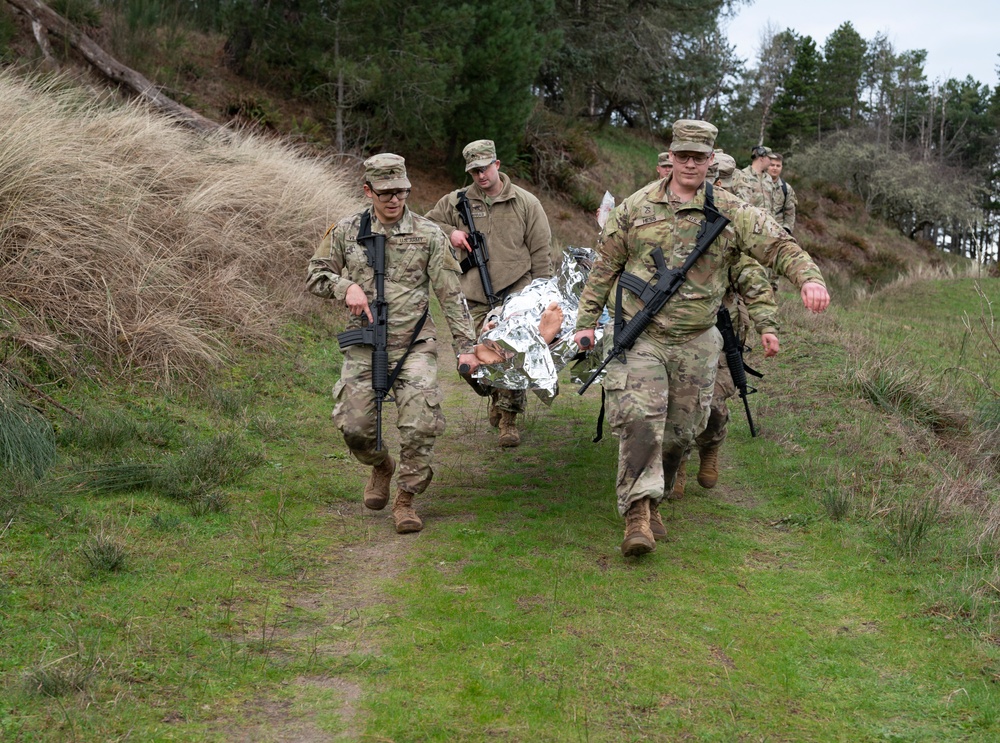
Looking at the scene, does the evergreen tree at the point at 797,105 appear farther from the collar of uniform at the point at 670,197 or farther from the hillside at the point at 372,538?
the collar of uniform at the point at 670,197

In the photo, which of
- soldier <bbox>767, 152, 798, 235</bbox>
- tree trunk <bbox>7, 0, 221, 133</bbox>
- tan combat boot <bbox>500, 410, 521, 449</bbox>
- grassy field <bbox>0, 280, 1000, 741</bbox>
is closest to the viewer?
grassy field <bbox>0, 280, 1000, 741</bbox>

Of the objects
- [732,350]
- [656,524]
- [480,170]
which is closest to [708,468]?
[732,350]

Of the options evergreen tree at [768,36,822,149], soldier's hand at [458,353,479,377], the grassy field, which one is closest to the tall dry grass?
the grassy field

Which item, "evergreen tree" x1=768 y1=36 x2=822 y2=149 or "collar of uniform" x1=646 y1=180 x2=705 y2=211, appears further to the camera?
"evergreen tree" x1=768 y1=36 x2=822 y2=149

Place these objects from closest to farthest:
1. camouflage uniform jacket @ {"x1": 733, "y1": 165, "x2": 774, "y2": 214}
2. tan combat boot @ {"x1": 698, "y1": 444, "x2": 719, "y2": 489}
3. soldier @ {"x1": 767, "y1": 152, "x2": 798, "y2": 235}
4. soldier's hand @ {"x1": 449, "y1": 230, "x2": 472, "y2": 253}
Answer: tan combat boot @ {"x1": 698, "y1": 444, "x2": 719, "y2": 489} → soldier's hand @ {"x1": 449, "y1": 230, "x2": 472, "y2": 253} → camouflage uniform jacket @ {"x1": 733, "y1": 165, "x2": 774, "y2": 214} → soldier @ {"x1": 767, "y1": 152, "x2": 798, "y2": 235}

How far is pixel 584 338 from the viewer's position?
20.9 ft

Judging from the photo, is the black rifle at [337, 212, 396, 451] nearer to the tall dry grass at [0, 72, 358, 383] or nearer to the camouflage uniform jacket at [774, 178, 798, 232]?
the tall dry grass at [0, 72, 358, 383]

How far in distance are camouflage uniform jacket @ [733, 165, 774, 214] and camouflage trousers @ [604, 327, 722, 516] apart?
19.6ft

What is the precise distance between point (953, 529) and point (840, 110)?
2415 inches

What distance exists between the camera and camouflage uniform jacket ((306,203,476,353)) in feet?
22.0

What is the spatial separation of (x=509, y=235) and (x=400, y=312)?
2220mm

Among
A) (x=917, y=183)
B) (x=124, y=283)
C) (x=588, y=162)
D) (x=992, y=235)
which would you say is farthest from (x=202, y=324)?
(x=992, y=235)

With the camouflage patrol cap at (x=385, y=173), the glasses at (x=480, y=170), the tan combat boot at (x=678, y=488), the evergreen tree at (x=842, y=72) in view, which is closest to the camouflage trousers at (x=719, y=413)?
the tan combat boot at (x=678, y=488)

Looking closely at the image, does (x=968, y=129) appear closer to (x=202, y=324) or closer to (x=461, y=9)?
(x=461, y=9)
